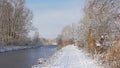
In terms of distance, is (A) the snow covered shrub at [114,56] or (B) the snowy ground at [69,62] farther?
(B) the snowy ground at [69,62]

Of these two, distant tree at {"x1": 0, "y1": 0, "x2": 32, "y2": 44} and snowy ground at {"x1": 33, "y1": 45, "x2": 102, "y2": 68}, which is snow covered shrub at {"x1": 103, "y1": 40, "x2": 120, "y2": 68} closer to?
snowy ground at {"x1": 33, "y1": 45, "x2": 102, "y2": 68}

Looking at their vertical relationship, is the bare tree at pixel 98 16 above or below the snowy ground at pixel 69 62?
above

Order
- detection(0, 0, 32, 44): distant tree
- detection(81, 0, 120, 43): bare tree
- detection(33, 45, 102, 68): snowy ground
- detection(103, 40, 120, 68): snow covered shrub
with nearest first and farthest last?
detection(103, 40, 120, 68): snow covered shrub < detection(33, 45, 102, 68): snowy ground < detection(81, 0, 120, 43): bare tree < detection(0, 0, 32, 44): distant tree

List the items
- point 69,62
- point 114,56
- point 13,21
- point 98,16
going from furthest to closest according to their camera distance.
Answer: point 13,21 → point 98,16 → point 69,62 → point 114,56

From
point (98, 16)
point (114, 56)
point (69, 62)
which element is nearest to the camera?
point (114, 56)

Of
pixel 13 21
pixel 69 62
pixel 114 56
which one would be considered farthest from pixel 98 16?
pixel 13 21

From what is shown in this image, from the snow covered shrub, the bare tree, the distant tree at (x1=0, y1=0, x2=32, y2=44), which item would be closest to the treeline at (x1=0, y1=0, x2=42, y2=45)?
the distant tree at (x1=0, y1=0, x2=32, y2=44)

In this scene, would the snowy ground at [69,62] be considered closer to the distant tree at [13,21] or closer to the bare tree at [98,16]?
the bare tree at [98,16]

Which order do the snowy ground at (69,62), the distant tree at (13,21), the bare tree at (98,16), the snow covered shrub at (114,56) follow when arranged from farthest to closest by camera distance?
1. the distant tree at (13,21)
2. the bare tree at (98,16)
3. the snowy ground at (69,62)
4. the snow covered shrub at (114,56)

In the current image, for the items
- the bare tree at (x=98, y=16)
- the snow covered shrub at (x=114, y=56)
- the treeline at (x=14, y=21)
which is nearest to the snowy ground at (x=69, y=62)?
the bare tree at (x=98, y=16)

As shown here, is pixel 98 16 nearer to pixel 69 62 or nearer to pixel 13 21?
pixel 69 62

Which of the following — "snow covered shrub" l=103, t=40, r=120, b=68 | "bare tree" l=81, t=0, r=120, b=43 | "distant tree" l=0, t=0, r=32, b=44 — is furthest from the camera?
"distant tree" l=0, t=0, r=32, b=44

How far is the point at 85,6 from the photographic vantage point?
2317 cm

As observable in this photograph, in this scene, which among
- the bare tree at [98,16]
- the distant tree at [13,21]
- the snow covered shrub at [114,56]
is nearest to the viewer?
the snow covered shrub at [114,56]
